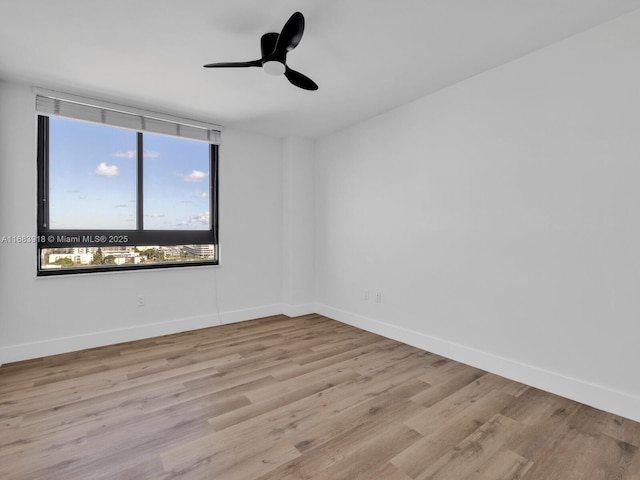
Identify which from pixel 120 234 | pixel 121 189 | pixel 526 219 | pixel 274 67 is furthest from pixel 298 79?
pixel 120 234

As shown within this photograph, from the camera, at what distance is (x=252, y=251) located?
4312 mm

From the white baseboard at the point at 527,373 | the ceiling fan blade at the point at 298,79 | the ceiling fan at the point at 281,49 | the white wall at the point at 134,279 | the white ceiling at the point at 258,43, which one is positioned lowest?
the white baseboard at the point at 527,373

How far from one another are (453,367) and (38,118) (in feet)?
14.3

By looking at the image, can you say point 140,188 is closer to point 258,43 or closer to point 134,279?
point 134,279

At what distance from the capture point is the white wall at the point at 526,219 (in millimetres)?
2023

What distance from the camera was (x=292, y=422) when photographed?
76.2 inches

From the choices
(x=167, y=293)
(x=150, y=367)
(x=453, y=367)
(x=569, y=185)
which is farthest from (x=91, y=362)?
(x=569, y=185)

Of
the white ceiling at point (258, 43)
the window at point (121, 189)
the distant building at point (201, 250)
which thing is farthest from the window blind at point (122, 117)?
the distant building at point (201, 250)

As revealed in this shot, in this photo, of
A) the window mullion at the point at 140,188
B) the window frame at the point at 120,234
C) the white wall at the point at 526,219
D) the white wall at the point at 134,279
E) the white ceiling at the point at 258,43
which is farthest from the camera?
the window mullion at the point at 140,188

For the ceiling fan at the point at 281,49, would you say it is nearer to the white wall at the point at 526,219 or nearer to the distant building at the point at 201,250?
the white wall at the point at 526,219

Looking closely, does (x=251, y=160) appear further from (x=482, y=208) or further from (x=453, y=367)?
(x=453, y=367)

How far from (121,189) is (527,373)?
163 inches

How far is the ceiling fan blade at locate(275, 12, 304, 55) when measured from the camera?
69.3 inches

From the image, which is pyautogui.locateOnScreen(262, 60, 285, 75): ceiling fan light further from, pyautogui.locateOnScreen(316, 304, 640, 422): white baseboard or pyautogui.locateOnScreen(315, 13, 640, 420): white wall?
pyautogui.locateOnScreen(316, 304, 640, 422): white baseboard
